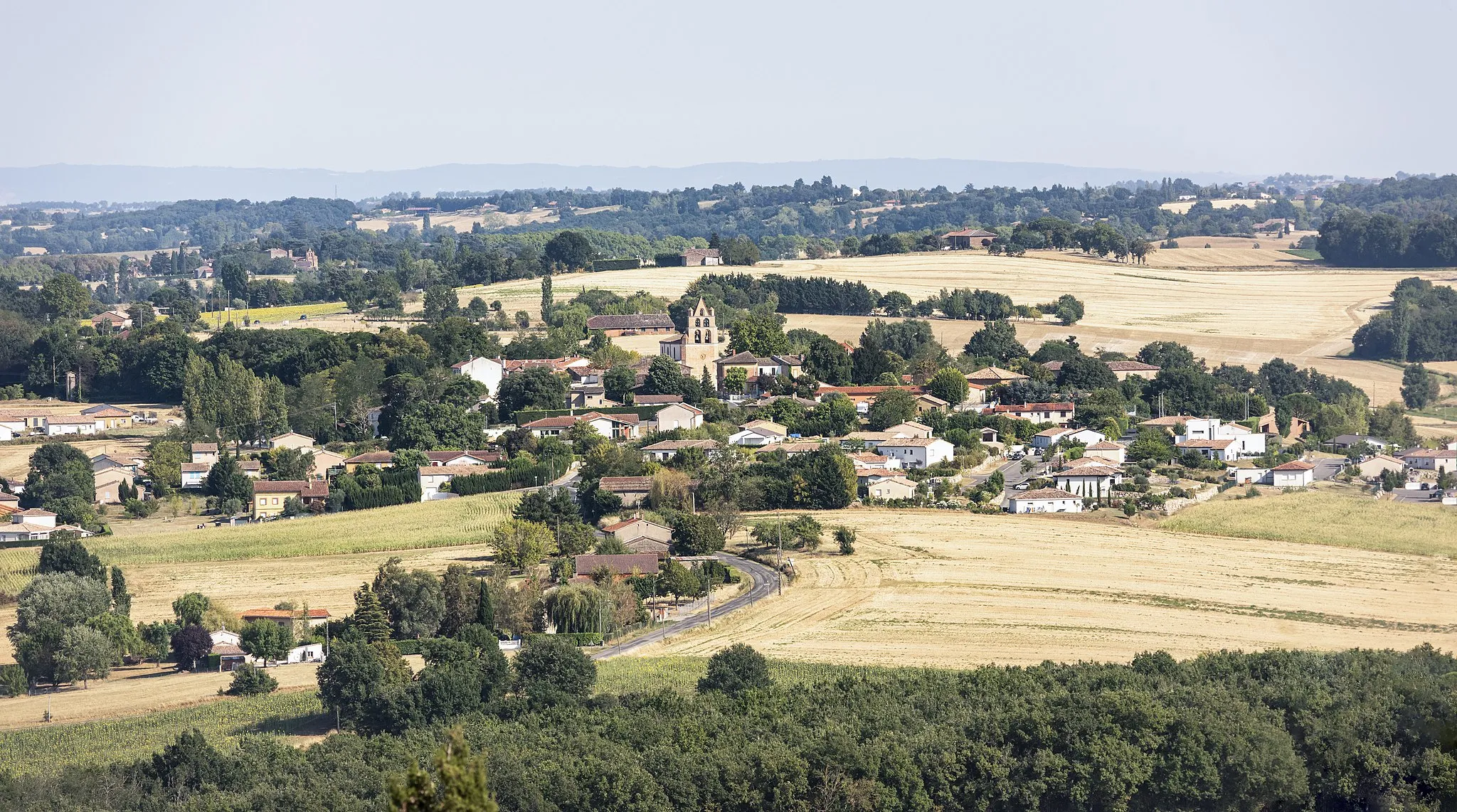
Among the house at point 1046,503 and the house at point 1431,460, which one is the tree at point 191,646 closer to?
the house at point 1046,503

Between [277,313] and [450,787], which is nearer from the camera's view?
[450,787]

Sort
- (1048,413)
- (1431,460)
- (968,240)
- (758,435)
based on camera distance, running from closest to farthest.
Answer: (1431,460) < (758,435) < (1048,413) < (968,240)

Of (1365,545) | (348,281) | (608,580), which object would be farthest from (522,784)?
(348,281)

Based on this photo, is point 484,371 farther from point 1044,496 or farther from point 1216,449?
point 1216,449

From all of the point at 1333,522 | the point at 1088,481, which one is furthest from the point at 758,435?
the point at 1333,522

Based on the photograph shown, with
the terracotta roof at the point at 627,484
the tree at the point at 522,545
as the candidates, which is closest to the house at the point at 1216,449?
the terracotta roof at the point at 627,484

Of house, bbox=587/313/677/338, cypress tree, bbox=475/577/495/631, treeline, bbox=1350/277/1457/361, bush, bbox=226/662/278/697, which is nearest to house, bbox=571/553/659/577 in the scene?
cypress tree, bbox=475/577/495/631
